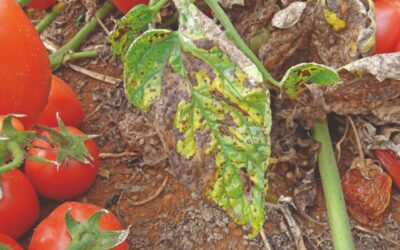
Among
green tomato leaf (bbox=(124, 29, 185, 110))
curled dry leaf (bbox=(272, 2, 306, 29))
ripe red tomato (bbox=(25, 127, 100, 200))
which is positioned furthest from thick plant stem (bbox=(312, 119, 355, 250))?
ripe red tomato (bbox=(25, 127, 100, 200))

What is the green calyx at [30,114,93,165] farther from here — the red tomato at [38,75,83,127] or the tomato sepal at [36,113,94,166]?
the red tomato at [38,75,83,127]

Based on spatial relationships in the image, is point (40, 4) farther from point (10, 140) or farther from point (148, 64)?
point (10, 140)

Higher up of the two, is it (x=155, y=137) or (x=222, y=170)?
(x=222, y=170)

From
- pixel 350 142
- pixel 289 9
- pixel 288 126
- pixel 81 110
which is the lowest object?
pixel 350 142

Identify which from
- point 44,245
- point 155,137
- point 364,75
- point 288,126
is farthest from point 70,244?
point 364,75

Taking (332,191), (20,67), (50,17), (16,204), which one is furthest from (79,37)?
(332,191)

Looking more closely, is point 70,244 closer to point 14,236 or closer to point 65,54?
point 14,236

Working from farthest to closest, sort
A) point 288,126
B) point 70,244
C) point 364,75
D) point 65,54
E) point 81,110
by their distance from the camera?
1. point 65,54
2. point 81,110
3. point 288,126
4. point 364,75
5. point 70,244

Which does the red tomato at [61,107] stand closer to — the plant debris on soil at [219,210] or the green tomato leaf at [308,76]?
the plant debris on soil at [219,210]

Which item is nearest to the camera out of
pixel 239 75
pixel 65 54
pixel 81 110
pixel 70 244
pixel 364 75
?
pixel 239 75
